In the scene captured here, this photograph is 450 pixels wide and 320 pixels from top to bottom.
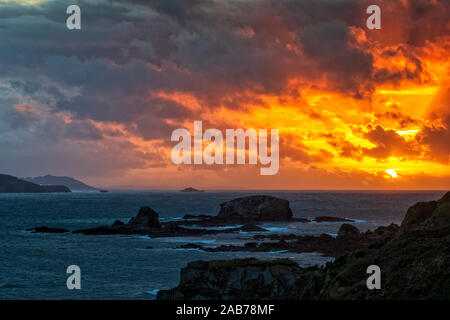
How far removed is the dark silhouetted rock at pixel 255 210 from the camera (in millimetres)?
119750

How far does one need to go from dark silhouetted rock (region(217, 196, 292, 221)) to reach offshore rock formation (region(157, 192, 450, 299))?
88.0 metres

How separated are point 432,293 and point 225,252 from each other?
42040 millimetres

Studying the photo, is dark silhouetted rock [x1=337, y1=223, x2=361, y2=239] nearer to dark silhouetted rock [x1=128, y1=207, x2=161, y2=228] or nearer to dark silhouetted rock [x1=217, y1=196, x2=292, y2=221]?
dark silhouetted rock [x1=128, y1=207, x2=161, y2=228]

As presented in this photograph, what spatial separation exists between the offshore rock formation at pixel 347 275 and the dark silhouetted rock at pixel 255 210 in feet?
289

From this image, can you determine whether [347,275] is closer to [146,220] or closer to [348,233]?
[348,233]

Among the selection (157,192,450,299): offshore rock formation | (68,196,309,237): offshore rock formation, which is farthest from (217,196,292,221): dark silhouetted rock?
(157,192,450,299): offshore rock formation

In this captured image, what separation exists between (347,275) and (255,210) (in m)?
96.4

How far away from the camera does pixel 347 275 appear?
81.1 ft

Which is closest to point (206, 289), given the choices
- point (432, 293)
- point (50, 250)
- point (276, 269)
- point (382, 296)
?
point (276, 269)

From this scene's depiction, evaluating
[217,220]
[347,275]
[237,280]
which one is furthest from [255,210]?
[347,275]
